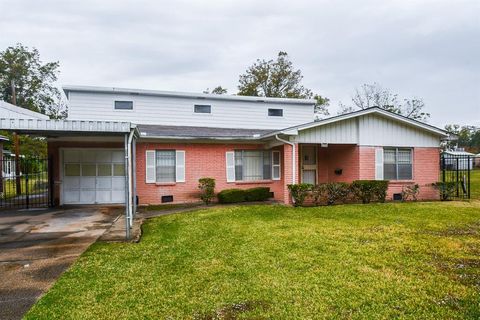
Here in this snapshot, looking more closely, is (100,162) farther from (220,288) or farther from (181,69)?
(181,69)

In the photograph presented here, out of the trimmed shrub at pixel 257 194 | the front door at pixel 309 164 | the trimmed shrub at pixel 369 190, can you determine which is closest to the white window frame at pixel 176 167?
the trimmed shrub at pixel 257 194

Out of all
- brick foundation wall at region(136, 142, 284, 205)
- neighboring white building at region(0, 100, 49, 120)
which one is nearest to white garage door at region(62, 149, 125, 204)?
brick foundation wall at region(136, 142, 284, 205)

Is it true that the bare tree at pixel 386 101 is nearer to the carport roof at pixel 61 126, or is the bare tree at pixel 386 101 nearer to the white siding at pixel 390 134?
the white siding at pixel 390 134

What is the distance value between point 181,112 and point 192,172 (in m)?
4.32

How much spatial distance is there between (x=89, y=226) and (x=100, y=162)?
211 inches

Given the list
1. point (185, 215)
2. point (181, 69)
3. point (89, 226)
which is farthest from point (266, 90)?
point (89, 226)

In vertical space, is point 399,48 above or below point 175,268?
above

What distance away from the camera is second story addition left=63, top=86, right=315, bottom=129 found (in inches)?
614

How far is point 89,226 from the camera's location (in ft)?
28.8

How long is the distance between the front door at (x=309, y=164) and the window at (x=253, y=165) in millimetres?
1828

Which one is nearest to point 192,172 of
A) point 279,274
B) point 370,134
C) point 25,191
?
point 370,134

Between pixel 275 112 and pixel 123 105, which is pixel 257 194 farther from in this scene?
pixel 123 105

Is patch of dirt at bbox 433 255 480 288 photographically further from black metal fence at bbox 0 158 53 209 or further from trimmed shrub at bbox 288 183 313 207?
black metal fence at bbox 0 158 53 209

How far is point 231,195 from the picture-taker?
13.2 m
